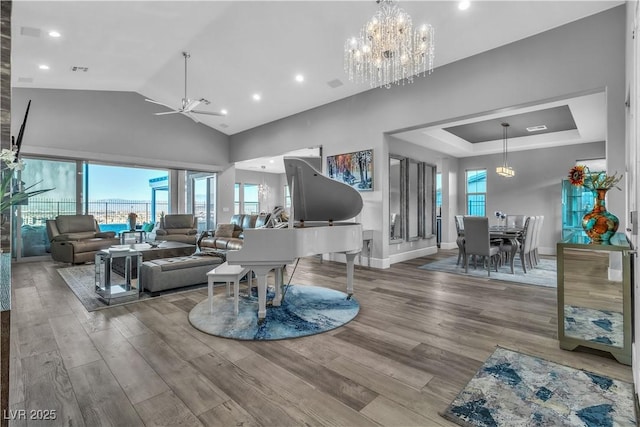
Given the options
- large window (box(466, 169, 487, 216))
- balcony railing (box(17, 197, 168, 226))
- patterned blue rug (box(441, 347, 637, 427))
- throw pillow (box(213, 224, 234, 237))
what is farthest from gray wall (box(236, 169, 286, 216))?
patterned blue rug (box(441, 347, 637, 427))

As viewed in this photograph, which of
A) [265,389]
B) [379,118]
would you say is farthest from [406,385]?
[379,118]

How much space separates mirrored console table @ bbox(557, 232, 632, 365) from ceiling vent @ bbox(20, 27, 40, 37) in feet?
22.9

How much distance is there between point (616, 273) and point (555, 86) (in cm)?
271

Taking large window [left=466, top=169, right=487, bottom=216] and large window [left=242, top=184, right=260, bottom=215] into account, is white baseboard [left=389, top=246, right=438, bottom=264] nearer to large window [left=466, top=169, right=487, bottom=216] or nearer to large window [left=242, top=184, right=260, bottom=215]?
large window [left=466, top=169, right=487, bottom=216]

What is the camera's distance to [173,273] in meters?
3.95

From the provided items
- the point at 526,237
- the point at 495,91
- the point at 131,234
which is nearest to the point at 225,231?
the point at 131,234

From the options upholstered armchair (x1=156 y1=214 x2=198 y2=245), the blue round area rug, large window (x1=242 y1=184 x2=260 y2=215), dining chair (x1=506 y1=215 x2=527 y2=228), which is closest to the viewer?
the blue round area rug

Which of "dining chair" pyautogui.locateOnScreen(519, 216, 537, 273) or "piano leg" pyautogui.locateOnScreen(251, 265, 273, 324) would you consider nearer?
"piano leg" pyautogui.locateOnScreen(251, 265, 273, 324)

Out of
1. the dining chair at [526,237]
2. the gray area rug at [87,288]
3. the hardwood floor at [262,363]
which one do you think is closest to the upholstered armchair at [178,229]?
the gray area rug at [87,288]

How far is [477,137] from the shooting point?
25.8ft

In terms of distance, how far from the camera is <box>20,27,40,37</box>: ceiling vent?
4.23 m

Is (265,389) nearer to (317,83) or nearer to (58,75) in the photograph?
(317,83)

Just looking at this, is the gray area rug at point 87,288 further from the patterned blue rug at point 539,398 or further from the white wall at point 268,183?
the white wall at point 268,183

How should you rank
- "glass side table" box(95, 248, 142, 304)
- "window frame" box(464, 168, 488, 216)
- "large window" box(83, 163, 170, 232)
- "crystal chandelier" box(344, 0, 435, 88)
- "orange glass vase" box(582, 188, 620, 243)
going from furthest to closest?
"large window" box(83, 163, 170, 232)
"window frame" box(464, 168, 488, 216)
"glass side table" box(95, 248, 142, 304)
"crystal chandelier" box(344, 0, 435, 88)
"orange glass vase" box(582, 188, 620, 243)
